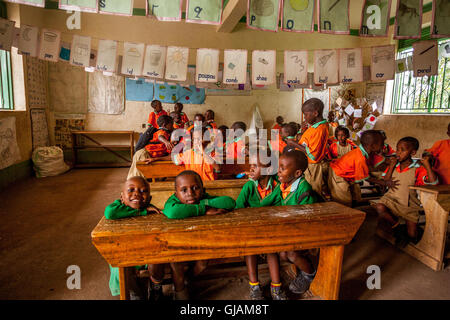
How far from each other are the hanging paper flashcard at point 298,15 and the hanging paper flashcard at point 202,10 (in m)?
0.71

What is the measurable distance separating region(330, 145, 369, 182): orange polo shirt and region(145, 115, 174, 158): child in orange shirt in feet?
7.71

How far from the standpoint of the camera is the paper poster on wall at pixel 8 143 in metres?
4.53

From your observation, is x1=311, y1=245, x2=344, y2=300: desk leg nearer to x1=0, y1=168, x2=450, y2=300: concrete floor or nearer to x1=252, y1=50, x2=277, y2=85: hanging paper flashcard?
x1=0, y1=168, x2=450, y2=300: concrete floor

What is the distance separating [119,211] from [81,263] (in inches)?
49.9

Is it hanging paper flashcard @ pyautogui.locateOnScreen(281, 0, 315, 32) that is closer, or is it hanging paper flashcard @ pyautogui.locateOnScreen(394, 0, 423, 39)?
hanging paper flashcard @ pyautogui.locateOnScreen(281, 0, 315, 32)

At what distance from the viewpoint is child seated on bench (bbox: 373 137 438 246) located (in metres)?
2.63

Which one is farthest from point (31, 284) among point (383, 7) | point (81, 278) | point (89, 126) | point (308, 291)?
point (89, 126)

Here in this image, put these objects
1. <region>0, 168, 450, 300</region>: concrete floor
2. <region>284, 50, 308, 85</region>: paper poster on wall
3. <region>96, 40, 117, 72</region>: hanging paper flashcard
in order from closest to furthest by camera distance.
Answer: <region>0, 168, 450, 300</region>: concrete floor < <region>96, 40, 117, 72</region>: hanging paper flashcard < <region>284, 50, 308, 85</region>: paper poster on wall

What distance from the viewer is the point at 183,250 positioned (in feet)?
4.65

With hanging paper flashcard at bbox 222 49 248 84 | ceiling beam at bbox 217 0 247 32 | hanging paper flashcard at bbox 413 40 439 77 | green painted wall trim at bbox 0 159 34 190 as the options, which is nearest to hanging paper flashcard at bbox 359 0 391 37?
hanging paper flashcard at bbox 413 40 439 77

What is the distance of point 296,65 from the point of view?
3.96 m

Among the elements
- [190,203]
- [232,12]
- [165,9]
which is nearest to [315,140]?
[190,203]

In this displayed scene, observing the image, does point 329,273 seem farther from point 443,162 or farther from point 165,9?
point 165,9

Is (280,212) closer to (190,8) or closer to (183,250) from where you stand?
(183,250)
